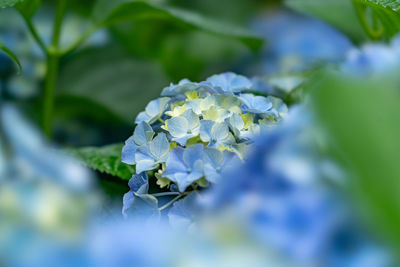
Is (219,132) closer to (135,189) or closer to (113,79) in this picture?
(135,189)

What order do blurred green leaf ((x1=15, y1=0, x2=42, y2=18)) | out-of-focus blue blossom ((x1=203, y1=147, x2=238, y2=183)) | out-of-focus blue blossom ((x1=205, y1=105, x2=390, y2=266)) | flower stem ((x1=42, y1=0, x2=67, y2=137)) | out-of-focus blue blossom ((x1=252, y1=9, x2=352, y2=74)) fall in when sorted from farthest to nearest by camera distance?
out-of-focus blue blossom ((x1=252, y1=9, x2=352, y2=74)), flower stem ((x1=42, y1=0, x2=67, y2=137)), blurred green leaf ((x1=15, y1=0, x2=42, y2=18)), out-of-focus blue blossom ((x1=203, y1=147, x2=238, y2=183)), out-of-focus blue blossom ((x1=205, y1=105, x2=390, y2=266))

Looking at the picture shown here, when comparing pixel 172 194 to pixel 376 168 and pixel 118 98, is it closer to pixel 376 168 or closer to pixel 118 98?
pixel 376 168

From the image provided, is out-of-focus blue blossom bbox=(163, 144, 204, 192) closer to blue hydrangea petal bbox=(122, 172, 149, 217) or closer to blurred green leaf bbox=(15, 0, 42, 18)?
blue hydrangea petal bbox=(122, 172, 149, 217)

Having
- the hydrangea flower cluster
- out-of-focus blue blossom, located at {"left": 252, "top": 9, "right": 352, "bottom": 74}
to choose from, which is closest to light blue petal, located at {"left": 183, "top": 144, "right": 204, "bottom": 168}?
the hydrangea flower cluster

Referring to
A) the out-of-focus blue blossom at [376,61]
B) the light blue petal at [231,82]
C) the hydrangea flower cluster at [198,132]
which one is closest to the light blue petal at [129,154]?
the hydrangea flower cluster at [198,132]

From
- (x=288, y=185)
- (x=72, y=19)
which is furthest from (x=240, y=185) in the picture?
(x=72, y=19)
